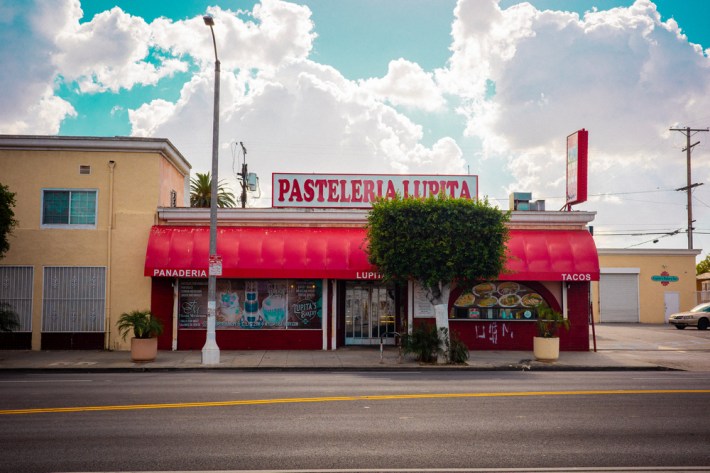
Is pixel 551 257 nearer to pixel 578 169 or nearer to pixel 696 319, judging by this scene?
pixel 578 169

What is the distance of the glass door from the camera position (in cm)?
2358

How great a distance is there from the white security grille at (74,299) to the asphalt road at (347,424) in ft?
22.0

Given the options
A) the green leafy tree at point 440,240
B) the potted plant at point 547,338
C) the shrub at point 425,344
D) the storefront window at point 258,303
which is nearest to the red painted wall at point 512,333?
the potted plant at point 547,338

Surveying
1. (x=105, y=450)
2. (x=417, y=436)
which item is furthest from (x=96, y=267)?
(x=417, y=436)

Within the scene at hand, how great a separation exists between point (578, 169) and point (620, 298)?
63.5 feet

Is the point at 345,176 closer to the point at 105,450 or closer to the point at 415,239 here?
the point at 415,239

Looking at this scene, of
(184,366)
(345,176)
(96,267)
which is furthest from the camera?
(345,176)

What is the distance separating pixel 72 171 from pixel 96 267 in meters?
3.65

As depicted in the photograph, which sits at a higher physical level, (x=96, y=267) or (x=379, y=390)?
(x=96, y=267)

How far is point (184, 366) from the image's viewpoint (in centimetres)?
1789

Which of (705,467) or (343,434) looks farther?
(343,434)

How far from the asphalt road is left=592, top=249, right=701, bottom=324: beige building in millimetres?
26737

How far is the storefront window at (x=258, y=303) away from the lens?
22250 mm

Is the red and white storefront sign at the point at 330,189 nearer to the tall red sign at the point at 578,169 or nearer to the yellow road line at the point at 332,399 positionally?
the tall red sign at the point at 578,169
